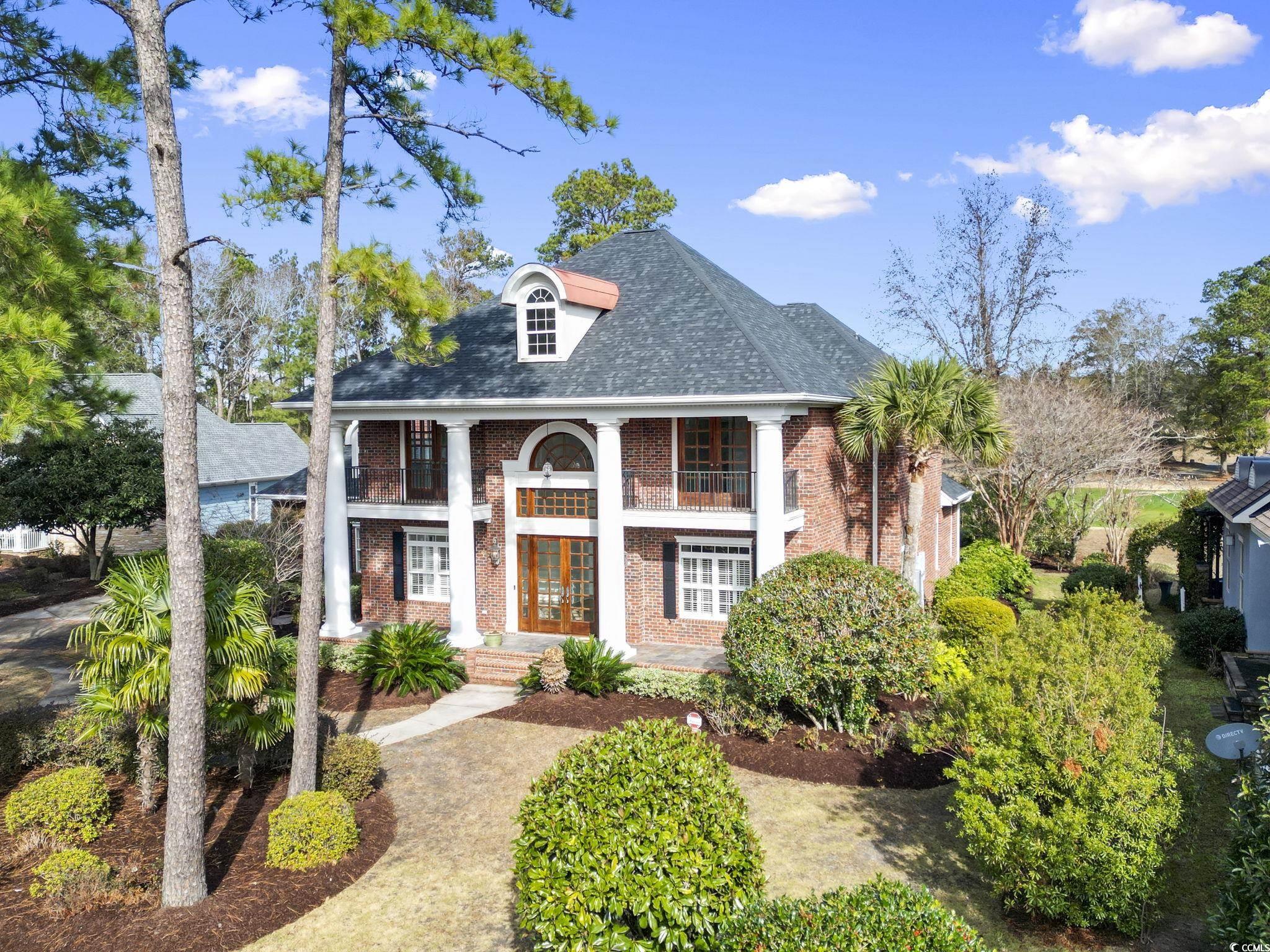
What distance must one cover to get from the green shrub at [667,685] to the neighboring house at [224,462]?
20591mm

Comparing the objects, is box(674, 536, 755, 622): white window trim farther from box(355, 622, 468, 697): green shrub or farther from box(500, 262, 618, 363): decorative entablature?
box(355, 622, 468, 697): green shrub

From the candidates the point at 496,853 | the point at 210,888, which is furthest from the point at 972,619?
the point at 210,888

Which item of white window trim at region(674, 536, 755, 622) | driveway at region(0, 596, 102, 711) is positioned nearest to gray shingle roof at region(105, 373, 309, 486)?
driveway at region(0, 596, 102, 711)

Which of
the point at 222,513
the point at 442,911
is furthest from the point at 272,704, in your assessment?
the point at 222,513

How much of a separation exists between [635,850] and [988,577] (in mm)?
19264

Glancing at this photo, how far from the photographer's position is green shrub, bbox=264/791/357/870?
9508 mm

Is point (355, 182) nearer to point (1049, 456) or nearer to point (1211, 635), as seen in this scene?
point (1211, 635)

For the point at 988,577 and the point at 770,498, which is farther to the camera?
the point at 988,577

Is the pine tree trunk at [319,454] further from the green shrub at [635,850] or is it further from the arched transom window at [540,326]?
the arched transom window at [540,326]

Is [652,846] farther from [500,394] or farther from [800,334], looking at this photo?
[800,334]

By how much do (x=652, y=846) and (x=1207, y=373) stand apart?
60.0m

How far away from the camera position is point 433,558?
2091 centimetres

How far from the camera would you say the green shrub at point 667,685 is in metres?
15.6

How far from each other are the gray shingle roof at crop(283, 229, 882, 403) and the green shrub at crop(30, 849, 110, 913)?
1079 centimetres
